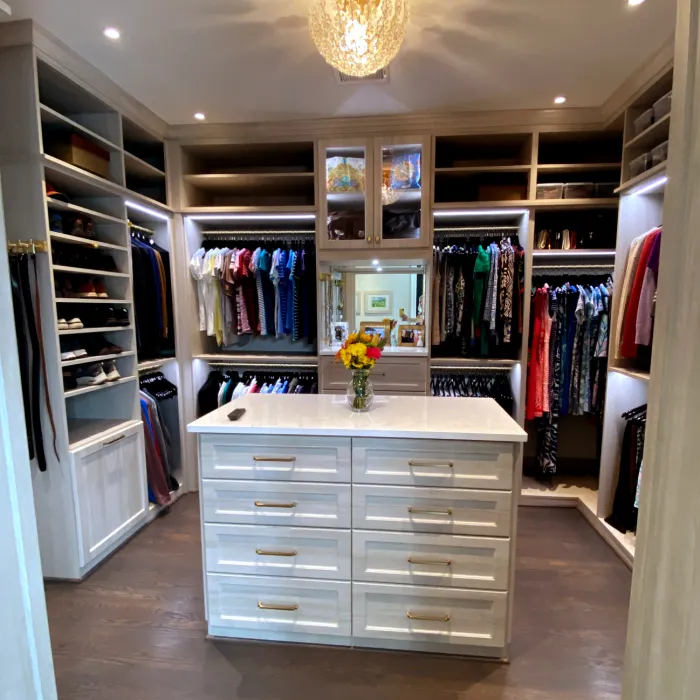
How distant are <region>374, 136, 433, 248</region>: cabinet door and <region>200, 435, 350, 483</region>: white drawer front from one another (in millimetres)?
1721

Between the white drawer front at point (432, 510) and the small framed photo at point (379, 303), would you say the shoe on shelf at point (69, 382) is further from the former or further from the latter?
the small framed photo at point (379, 303)

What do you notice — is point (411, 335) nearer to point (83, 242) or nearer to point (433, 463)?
point (433, 463)

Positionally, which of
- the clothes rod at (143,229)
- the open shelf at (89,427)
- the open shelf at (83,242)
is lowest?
the open shelf at (89,427)

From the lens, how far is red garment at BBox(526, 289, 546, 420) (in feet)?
9.48

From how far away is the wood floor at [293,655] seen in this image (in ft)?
5.03

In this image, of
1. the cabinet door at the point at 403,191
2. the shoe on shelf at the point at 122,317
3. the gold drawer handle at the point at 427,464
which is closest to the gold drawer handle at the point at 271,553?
the gold drawer handle at the point at 427,464

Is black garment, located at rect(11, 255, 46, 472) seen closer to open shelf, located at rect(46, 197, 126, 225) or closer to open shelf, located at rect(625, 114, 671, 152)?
open shelf, located at rect(46, 197, 126, 225)

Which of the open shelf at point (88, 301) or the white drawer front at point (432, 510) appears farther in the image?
the open shelf at point (88, 301)

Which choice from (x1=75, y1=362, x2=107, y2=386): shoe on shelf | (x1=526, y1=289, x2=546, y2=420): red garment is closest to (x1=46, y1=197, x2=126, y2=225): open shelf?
(x1=75, y1=362, x2=107, y2=386): shoe on shelf

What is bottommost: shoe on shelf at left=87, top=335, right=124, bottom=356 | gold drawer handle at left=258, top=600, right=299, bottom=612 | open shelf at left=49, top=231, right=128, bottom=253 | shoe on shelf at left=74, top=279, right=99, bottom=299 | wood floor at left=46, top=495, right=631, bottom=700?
wood floor at left=46, top=495, right=631, bottom=700

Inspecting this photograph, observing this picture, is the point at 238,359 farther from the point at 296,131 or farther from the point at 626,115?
the point at 626,115

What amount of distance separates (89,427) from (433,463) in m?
2.12

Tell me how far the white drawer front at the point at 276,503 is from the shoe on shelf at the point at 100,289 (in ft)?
4.65

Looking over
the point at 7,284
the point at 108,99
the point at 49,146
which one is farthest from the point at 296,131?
the point at 7,284
